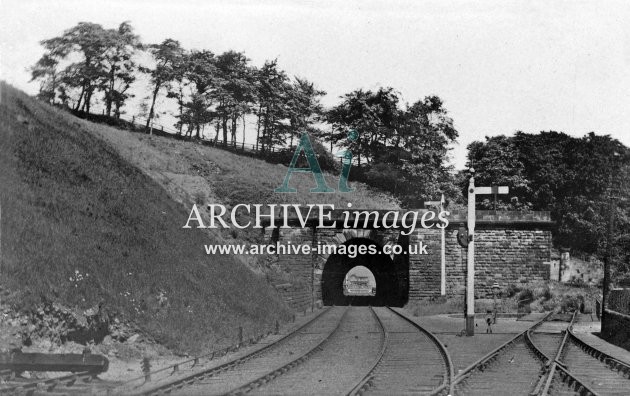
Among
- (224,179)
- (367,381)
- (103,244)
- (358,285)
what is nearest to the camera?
(367,381)


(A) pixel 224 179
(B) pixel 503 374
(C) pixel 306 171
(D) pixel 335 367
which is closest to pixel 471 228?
(B) pixel 503 374

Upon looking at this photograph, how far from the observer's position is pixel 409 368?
12484 millimetres

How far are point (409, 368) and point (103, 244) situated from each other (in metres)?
7.08

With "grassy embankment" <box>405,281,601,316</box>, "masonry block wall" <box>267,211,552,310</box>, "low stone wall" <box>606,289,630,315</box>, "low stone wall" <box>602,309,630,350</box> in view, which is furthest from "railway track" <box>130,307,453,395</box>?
"masonry block wall" <box>267,211,552,310</box>

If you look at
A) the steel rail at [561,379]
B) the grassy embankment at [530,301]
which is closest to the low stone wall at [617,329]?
the steel rail at [561,379]

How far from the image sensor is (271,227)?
32.4 m

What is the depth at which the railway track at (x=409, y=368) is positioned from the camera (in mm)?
9984

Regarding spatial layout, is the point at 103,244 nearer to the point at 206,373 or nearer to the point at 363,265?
the point at 206,373

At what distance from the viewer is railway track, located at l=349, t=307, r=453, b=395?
32.8 ft

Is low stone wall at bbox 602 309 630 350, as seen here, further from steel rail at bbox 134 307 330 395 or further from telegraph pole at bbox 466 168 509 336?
steel rail at bbox 134 307 330 395

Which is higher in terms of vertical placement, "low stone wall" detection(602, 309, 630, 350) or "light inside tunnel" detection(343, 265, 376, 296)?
"low stone wall" detection(602, 309, 630, 350)

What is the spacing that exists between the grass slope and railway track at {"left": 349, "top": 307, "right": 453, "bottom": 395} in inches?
152

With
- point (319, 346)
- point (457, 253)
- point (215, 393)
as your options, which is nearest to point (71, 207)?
point (319, 346)

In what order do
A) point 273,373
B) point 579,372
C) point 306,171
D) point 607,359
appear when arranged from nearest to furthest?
1. point 273,373
2. point 579,372
3. point 607,359
4. point 306,171
